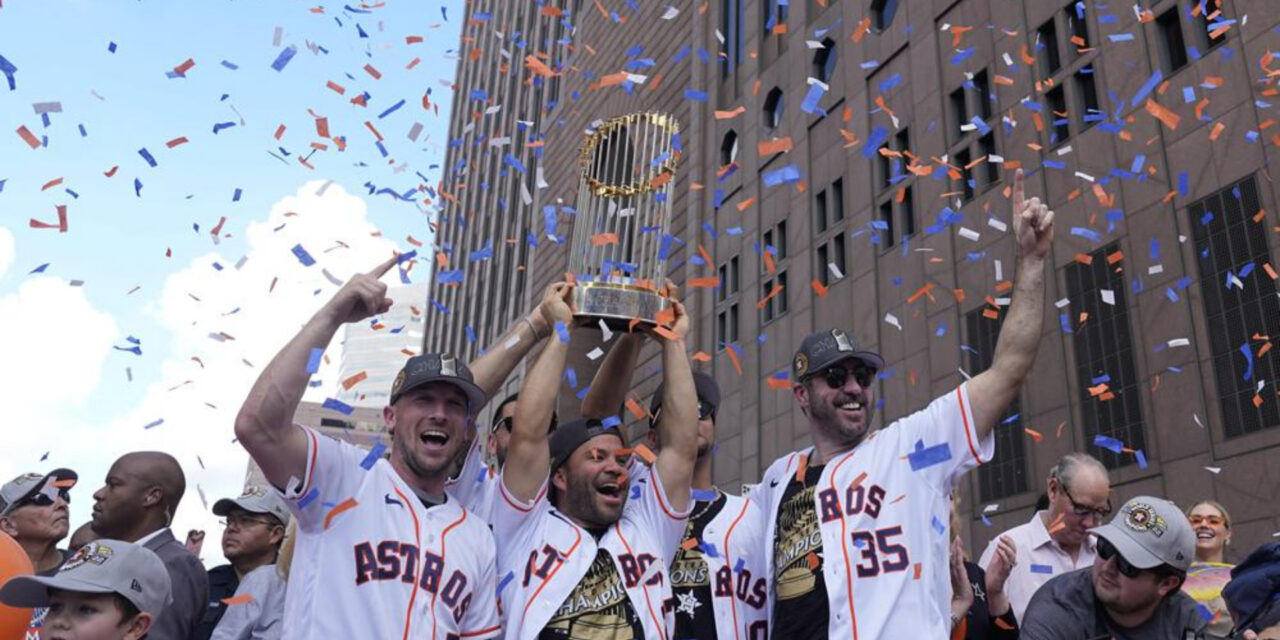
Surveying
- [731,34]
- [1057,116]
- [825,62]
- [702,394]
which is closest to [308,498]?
[702,394]

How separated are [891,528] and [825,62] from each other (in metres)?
24.0

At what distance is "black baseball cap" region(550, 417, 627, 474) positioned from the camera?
421 centimetres

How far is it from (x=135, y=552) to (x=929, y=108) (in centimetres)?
2045

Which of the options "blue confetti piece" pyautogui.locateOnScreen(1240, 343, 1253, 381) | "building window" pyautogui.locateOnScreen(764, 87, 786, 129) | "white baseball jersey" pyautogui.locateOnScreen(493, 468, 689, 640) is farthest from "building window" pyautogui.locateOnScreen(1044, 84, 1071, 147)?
"white baseball jersey" pyautogui.locateOnScreen(493, 468, 689, 640)

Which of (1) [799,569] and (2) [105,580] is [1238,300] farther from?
(2) [105,580]

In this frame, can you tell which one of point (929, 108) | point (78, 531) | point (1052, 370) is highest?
point (929, 108)

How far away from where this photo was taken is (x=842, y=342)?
13.5ft

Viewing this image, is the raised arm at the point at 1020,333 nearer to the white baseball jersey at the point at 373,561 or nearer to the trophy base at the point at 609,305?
the trophy base at the point at 609,305

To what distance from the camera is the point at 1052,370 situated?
56.7 ft

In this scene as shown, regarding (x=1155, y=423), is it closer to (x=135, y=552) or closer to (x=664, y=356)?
(x=664, y=356)

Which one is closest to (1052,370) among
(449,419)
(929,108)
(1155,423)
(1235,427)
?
(1155,423)

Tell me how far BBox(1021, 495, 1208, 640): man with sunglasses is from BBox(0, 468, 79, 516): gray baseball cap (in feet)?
17.6

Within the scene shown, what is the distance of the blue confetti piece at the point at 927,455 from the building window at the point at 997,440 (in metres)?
14.2

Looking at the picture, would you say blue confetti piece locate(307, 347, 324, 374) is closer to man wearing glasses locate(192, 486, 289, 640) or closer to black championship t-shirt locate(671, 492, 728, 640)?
black championship t-shirt locate(671, 492, 728, 640)
